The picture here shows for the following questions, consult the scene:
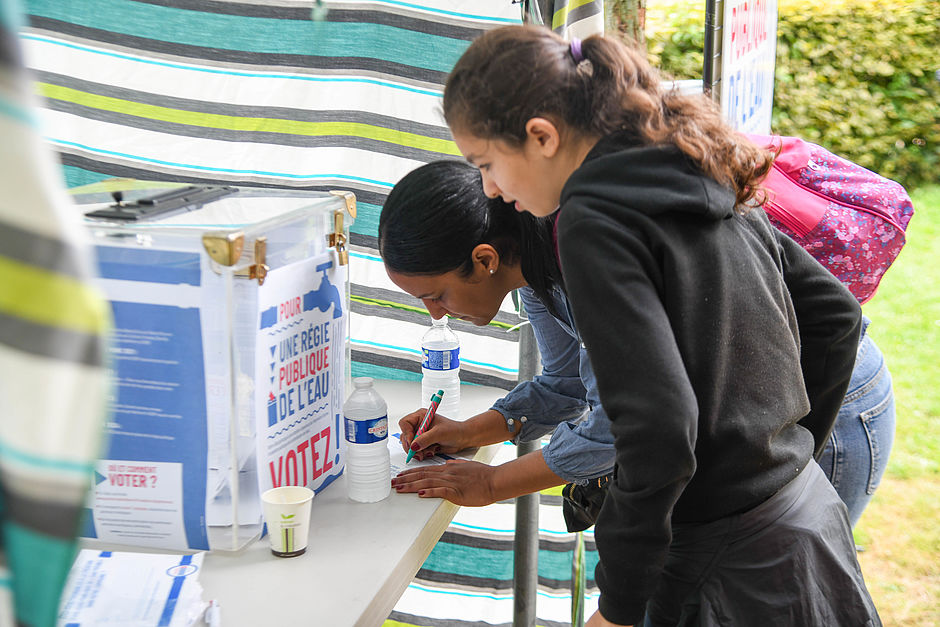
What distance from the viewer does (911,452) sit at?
390 centimetres

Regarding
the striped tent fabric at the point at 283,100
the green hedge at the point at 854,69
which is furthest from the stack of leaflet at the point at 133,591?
the green hedge at the point at 854,69

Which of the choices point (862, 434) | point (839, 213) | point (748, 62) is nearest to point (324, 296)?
point (839, 213)

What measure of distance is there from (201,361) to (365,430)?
0.29 meters

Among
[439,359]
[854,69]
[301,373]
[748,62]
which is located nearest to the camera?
[301,373]

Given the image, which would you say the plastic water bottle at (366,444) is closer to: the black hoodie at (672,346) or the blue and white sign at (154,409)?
the blue and white sign at (154,409)

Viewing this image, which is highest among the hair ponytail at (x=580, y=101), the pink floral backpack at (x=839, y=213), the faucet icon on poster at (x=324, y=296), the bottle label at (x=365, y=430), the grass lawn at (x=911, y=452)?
the hair ponytail at (x=580, y=101)

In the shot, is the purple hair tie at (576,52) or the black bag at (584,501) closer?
the purple hair tie at (576,52)

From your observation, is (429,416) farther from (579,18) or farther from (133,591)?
(579,18)

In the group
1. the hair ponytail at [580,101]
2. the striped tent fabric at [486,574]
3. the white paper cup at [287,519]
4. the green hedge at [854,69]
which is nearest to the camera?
the hair ponytail at [580,101]

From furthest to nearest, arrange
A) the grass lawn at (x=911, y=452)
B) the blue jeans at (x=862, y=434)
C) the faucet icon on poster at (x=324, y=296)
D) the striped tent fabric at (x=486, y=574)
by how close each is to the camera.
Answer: the grass lawn at (x=911, y=452) → the striped tent fabric at (x=486, y=574) → the blue jeans at (x=862, y=434) → the faucet icon on poster at (x=324, y=296)

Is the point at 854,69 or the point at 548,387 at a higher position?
the point at 854,69

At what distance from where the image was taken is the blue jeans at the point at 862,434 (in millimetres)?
1613

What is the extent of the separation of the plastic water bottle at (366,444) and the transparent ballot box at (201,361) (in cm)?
7

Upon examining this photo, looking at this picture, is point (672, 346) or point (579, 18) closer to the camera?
point (672, 346)
